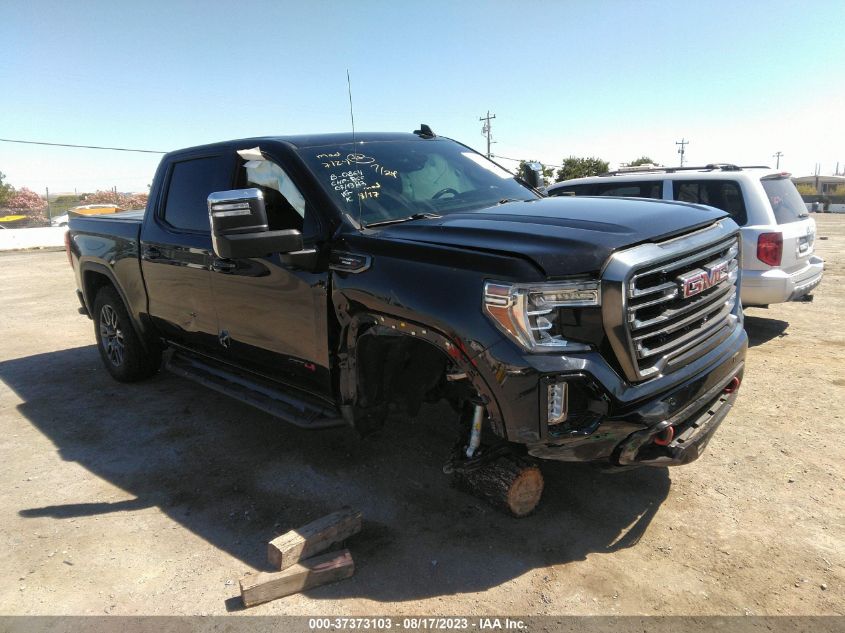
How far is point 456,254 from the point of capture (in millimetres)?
2609

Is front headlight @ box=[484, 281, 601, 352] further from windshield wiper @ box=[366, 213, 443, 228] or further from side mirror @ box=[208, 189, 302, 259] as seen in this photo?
side mirror @ box=[208, 189, 302, 259]

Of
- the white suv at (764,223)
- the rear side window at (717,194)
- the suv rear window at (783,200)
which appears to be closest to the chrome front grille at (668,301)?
the white suv at (764,223)

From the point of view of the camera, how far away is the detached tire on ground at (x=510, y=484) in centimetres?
308

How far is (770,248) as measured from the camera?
611 cm

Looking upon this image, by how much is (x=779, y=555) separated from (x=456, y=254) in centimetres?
211

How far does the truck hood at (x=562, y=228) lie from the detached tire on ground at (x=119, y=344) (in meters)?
3.41

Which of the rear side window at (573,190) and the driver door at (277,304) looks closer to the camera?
the driver door at (277,304)

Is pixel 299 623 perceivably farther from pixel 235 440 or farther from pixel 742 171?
pixel 742 171

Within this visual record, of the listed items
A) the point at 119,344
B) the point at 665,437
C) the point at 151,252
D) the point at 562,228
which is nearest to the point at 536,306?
the point at 562,228

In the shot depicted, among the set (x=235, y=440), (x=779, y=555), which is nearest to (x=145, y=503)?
(x=235, y=440)

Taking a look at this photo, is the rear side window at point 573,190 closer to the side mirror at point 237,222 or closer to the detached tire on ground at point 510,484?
the detached tire on ground at point 510,484

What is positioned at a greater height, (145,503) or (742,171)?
(742,171)

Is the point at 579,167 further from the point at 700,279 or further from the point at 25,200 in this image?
the point at 25,200

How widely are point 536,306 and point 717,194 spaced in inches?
207
